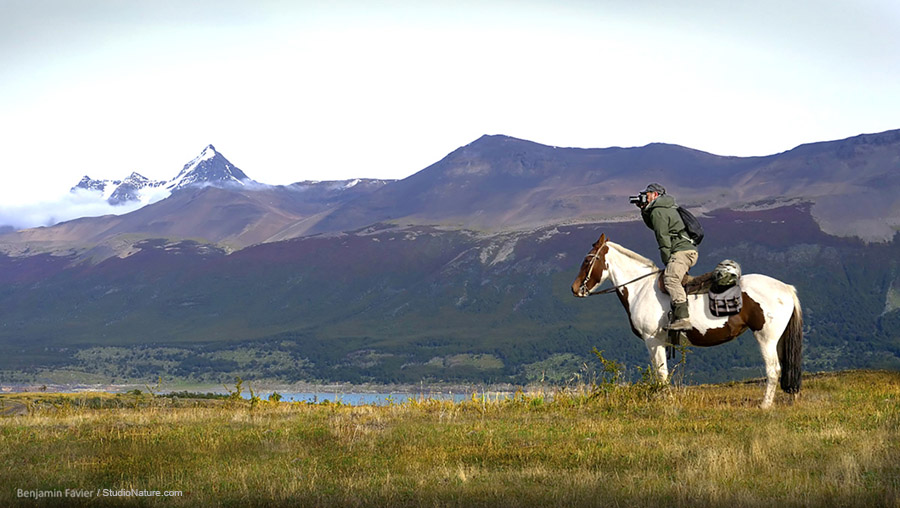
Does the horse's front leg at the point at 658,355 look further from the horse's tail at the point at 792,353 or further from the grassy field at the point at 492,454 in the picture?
the horse's tail at the point at 792,353

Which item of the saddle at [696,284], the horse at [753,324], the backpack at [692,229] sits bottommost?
the horse at [753,324]

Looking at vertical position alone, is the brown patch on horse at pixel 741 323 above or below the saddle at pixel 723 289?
below

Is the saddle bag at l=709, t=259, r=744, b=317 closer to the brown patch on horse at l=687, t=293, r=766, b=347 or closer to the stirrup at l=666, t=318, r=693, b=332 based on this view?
the brown patch on horse at l=687, t=293, r=766, b=347

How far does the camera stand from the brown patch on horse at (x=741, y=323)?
2047 cm

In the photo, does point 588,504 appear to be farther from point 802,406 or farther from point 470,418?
point 802,406

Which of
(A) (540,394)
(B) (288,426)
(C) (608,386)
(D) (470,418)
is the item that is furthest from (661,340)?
(B) (288,426)

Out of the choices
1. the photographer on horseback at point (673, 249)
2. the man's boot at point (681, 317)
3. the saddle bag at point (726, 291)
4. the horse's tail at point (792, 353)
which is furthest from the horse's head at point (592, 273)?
the horse's tail at point (792, 353)

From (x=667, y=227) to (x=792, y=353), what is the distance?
368 cm

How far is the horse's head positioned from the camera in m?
22.6

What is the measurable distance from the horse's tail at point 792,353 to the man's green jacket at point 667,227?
2477mm

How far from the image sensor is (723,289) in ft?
67.2

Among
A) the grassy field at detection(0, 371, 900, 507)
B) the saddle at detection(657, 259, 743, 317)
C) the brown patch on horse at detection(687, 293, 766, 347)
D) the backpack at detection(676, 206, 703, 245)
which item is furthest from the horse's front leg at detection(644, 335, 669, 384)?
the backpack at detection(676, 206, 703, 245)

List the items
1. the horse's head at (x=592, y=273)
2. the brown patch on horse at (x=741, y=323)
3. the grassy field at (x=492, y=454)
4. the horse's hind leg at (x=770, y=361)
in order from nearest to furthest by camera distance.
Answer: the grassy field at (x=492, y=454) → the horse's hind leg at (x=770, y=361) → the brown patch on horse at (x=741, y=323) → the horse's head at (x=592, y=273)

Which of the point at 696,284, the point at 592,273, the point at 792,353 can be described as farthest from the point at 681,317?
the point at 592,273
